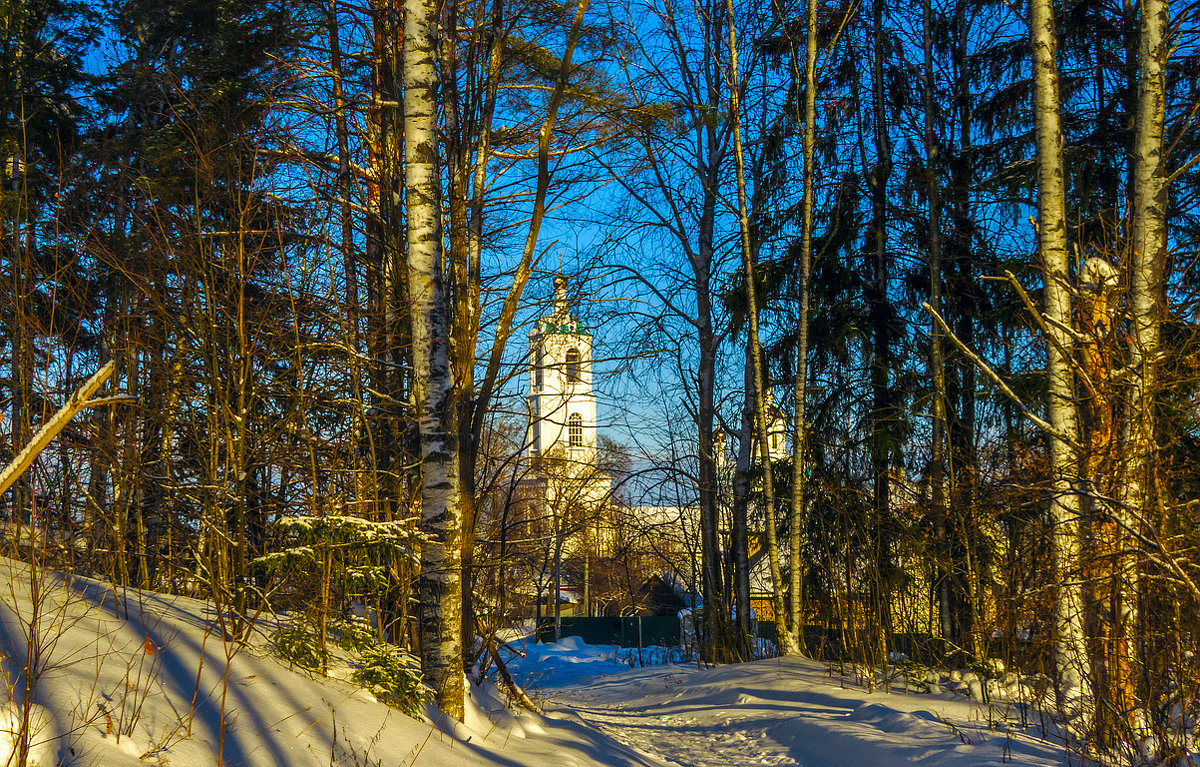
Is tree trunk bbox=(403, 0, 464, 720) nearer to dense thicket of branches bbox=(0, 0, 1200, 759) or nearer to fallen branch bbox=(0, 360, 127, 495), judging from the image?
dense thicket of branches bbox=(0, 0, 1200, 759)

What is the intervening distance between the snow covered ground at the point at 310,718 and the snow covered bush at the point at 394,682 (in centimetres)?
9

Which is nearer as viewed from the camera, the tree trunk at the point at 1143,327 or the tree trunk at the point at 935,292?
the tree trunk at the point at 1143,327

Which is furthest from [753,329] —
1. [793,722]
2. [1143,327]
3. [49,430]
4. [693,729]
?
[49,430]

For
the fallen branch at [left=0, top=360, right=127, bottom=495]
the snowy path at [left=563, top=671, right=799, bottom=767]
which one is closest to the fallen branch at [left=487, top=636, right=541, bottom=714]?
the snowy path at [left=563, top=671, right=799, bottom=767]

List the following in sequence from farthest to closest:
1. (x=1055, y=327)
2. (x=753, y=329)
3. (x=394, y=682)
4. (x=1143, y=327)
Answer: (x=753, y=329) < (x=1055, y=327) < (x=394, y=682) < (x=1143, y=327)

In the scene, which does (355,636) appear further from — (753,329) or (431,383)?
(753,329)

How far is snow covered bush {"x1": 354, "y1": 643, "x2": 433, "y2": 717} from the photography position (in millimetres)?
5457

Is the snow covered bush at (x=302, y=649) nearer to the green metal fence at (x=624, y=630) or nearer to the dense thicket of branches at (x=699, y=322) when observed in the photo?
the dense thicket of branches at (x=699, y=322)

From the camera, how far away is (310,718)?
15.4ft

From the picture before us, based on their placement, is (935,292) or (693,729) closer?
(693,729)

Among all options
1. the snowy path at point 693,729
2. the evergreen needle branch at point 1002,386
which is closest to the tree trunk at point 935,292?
the snowy path at point 693,729

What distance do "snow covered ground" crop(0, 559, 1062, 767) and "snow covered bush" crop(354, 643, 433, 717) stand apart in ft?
0.29

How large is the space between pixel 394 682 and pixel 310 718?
83cm

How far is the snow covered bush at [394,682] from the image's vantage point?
17.9ft
